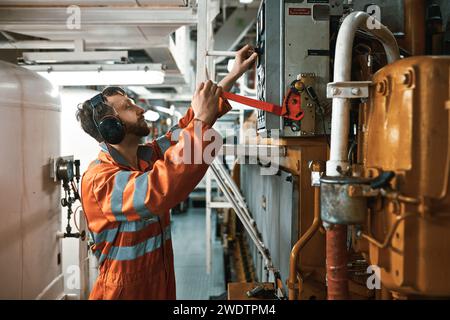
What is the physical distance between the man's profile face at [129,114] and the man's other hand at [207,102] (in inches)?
18.5

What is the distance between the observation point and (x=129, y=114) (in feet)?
6.07

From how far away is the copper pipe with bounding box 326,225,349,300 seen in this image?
1.27 metres

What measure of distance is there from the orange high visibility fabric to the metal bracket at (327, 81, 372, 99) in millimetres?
511

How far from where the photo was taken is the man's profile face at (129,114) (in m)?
1.84

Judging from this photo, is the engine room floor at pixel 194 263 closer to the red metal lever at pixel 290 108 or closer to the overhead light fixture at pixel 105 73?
the overhead light fixture at pixel 105 73

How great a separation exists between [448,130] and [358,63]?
0.76m

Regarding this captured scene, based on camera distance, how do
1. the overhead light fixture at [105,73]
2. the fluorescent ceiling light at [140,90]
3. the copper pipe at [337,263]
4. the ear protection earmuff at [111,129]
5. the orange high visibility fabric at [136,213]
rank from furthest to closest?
the fluorescent ceiling light at [140,90] < the overhead light fixture at [105,73] < the ear protection earmuff at [111,129] < the orange high visibility fabric at [136,213] < the copper pipe at [337,263]

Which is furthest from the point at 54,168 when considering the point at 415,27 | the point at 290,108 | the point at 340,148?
the point at 415,27

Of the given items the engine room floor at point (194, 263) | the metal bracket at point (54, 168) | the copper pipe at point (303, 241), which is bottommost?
the engine room floor at point (194, 263)

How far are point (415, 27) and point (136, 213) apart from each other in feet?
5.54

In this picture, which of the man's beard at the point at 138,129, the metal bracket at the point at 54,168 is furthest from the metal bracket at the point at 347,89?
the metal bracket at the point at 54,168

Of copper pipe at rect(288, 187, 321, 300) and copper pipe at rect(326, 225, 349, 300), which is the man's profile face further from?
copper pipe at rect(326, 225, 349, 300)

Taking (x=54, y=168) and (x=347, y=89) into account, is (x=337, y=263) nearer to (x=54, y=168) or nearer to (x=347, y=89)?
(x=347, y=89)

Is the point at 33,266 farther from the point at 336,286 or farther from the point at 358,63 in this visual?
the point at 358,63
